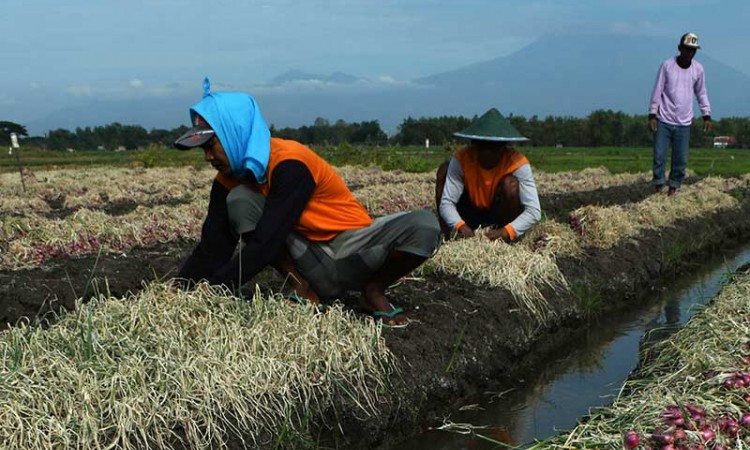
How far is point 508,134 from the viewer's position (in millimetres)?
5293

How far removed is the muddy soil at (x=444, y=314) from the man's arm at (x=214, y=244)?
38 cm

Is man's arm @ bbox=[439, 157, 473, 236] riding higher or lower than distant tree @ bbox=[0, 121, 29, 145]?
lower

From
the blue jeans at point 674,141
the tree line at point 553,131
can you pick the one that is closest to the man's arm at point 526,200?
the blue jeans at point 674,141

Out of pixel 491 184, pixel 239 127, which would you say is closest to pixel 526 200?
pixel 491 184

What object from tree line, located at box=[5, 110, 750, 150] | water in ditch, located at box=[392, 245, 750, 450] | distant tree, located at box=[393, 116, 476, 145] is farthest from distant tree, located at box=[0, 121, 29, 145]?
distant tree, located at box=[393, 116, 476, 145]

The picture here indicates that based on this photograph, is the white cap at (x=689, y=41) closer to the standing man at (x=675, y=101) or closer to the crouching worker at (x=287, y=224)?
the standing man at (x=675, y=101)

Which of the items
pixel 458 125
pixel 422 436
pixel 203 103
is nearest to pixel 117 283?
pixel 203 103

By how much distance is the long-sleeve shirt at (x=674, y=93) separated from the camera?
8.98m

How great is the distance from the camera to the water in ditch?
3.62 metres

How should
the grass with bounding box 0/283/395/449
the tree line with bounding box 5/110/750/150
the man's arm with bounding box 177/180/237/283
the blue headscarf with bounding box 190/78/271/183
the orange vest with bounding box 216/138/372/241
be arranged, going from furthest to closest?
1. the tree line with bounding box 5/110/750/150
2. the man's arm with bounding box 177/180/237/283
3. the orange vest with bounding box 216/138/372/241
4. the blue headscarf with bounding box 190/78/271/183
5. the grass with bounding box 0/283/395/449

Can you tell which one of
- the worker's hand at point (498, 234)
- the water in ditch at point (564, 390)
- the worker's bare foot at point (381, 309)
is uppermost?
the worker's hand at point (498, 234)

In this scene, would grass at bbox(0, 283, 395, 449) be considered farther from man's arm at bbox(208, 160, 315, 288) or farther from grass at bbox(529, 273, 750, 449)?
grass at bbox(529, 273, 750, 449)

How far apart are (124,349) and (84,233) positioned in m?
4.25

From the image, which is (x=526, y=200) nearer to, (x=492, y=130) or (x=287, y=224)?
(x=492, y=130)
